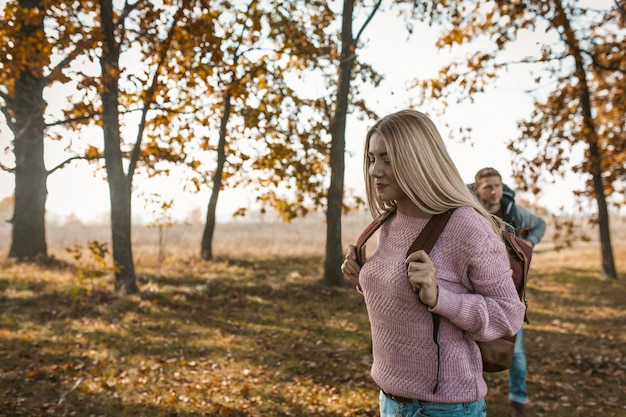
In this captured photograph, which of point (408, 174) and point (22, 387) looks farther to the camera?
point (22, 387)

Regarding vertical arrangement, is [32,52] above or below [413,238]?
above

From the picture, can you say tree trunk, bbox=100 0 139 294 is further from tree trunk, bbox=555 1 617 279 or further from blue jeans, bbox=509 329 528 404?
tree trunk, bbox=555 1 617 279

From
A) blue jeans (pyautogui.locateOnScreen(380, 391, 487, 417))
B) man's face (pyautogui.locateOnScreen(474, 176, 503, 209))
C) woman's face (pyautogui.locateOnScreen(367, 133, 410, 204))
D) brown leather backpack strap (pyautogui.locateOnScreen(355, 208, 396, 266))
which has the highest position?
man's face (pyautogui.locateOnScreen(474, 176, 503, 209))

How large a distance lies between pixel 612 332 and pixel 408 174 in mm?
9321

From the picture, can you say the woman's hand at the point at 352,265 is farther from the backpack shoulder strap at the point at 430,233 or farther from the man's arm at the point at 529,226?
the man's arm at the point at 529,226

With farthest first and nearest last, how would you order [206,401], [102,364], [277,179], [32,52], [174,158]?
[277,179], [174,158], [32,52], [102,364], [206,401]

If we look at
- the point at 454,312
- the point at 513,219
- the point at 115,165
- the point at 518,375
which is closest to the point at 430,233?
the point at 454,312

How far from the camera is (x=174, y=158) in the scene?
13711 mm

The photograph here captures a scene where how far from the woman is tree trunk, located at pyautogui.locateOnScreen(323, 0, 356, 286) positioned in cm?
1032

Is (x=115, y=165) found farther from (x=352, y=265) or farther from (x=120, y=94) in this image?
(x=352, y=265)

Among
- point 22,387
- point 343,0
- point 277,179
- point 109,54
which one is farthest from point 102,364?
point 343,0

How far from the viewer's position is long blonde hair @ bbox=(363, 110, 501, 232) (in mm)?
2295

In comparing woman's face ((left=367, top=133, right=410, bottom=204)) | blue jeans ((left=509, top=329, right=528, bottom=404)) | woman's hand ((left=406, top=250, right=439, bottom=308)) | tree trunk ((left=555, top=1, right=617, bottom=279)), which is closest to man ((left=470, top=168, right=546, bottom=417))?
blue jeans ((left=509, top=329, right=528, bottom=404))

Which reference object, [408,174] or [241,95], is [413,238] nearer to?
[408,174]
